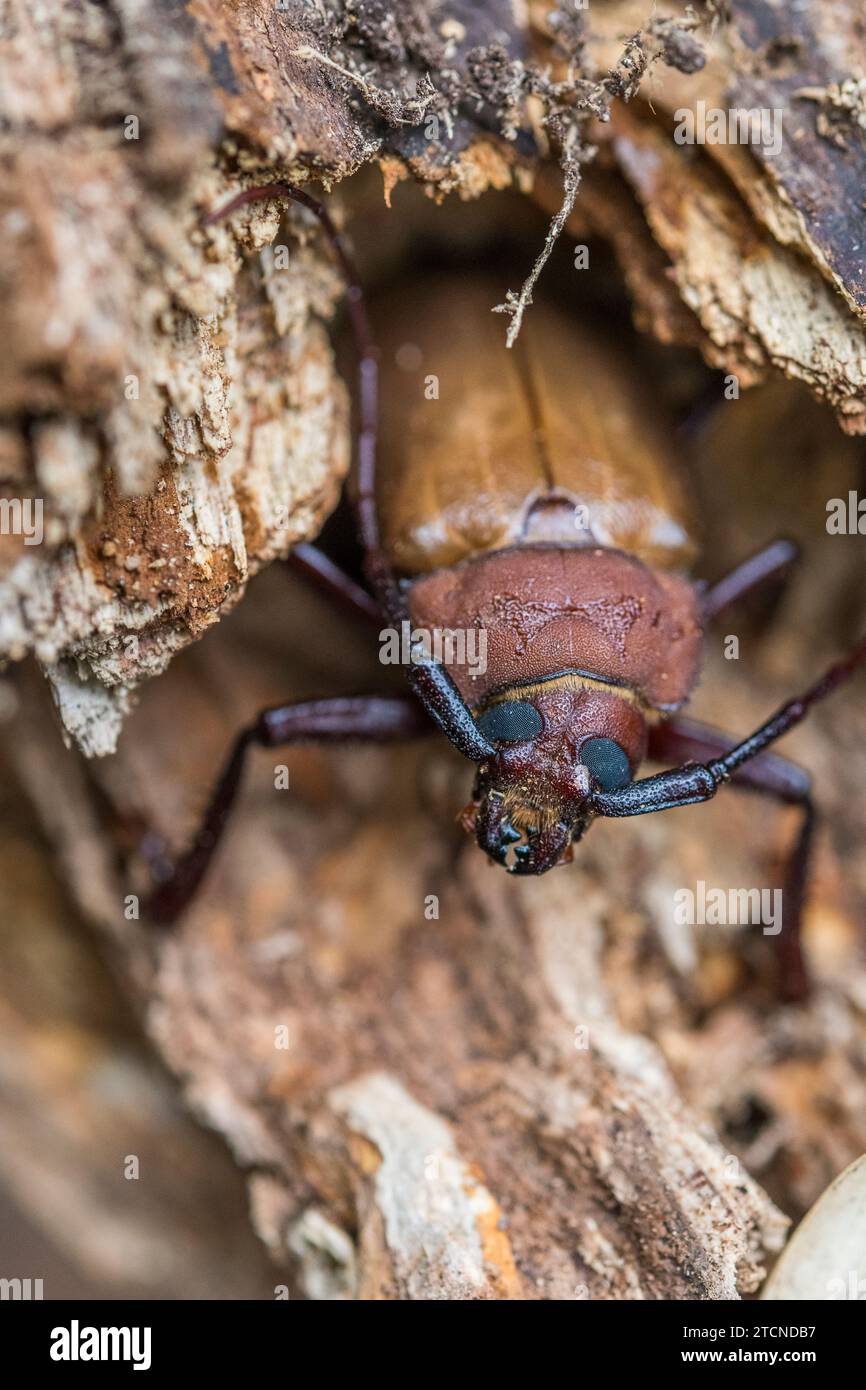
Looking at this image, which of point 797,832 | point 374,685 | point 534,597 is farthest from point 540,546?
point 797,832

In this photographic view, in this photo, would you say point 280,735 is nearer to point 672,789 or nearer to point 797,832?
point 672,789

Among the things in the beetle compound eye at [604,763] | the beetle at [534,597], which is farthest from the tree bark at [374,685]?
the beetle compound eye at [604,763]

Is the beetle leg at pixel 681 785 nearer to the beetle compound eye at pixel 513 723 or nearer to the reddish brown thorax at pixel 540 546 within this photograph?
the reddish brown thorax at pixel 540 546

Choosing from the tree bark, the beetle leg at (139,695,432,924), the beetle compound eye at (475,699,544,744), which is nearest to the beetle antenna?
the beetle compound eye at (475,699,544,744)

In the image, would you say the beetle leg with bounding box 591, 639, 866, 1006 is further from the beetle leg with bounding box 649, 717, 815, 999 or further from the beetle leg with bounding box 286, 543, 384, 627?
the beetle leg with bounding box 286, 543, 384, 627

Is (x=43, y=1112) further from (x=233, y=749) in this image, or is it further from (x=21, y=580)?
(x=21, y=580)

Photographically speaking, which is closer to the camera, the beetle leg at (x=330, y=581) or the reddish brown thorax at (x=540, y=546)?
the reddish brown thorax at (x=540, y=546)

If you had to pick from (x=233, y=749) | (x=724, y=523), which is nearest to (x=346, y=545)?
(x=233, y=749)
